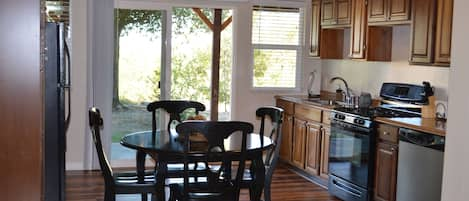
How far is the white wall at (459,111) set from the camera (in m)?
2.02

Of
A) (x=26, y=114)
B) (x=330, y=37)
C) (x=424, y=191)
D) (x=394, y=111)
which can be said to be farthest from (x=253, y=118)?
(x=26, y=114)

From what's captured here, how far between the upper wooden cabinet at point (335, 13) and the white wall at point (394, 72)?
345mm

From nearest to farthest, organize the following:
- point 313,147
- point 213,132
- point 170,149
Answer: point 213,132 < point 170,149 < point 313,147

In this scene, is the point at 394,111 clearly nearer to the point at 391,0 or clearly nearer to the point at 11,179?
the point at 391,0

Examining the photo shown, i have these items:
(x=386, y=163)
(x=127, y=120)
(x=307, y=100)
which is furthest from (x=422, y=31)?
(x=127, y=120)

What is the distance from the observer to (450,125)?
2092 mm

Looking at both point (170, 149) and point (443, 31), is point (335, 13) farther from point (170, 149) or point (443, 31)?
point (170, 149)

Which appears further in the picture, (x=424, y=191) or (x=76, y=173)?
(x=76, y=173)

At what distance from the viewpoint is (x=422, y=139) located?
399 centimetres

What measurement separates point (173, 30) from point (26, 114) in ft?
17.9

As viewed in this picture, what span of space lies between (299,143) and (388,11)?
1.84 meters

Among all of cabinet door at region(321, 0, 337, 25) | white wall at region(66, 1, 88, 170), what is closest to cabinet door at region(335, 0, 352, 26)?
cabinet door at region(321, 0, 337, 25)

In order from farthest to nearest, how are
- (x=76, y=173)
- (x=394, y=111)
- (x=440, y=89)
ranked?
(x=76, y=173), (x=394, y=111), (x=440, y=89)

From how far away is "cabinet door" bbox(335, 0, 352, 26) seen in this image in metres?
5.70
